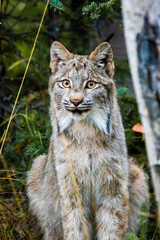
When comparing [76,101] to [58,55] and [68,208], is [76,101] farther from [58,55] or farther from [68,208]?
[68,208]

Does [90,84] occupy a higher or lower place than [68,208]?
higher

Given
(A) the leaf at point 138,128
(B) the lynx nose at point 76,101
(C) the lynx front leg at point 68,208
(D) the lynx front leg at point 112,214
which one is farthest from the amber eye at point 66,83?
(A) the leaf at point 138,128

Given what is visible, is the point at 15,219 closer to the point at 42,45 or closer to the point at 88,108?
the point at 88,108

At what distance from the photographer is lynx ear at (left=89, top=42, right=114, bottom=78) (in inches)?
142

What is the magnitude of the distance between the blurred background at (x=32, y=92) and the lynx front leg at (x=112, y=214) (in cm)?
62

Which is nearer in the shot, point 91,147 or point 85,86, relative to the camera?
point 85,86

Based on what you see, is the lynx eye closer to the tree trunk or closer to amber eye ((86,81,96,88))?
amber eye ((86,81,96,88))

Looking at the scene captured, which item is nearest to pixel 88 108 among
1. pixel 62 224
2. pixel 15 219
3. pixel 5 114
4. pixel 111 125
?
pixel 111 125

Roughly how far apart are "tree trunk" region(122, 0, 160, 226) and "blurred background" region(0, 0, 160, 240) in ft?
8.51

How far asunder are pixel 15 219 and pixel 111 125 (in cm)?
154

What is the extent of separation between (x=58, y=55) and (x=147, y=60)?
212 centimetres

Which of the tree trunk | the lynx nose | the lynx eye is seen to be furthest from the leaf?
the tree trunk

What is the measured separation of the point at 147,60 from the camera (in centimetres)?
174

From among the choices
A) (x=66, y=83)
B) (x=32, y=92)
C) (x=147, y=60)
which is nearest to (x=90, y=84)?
(x=66, y=83)
